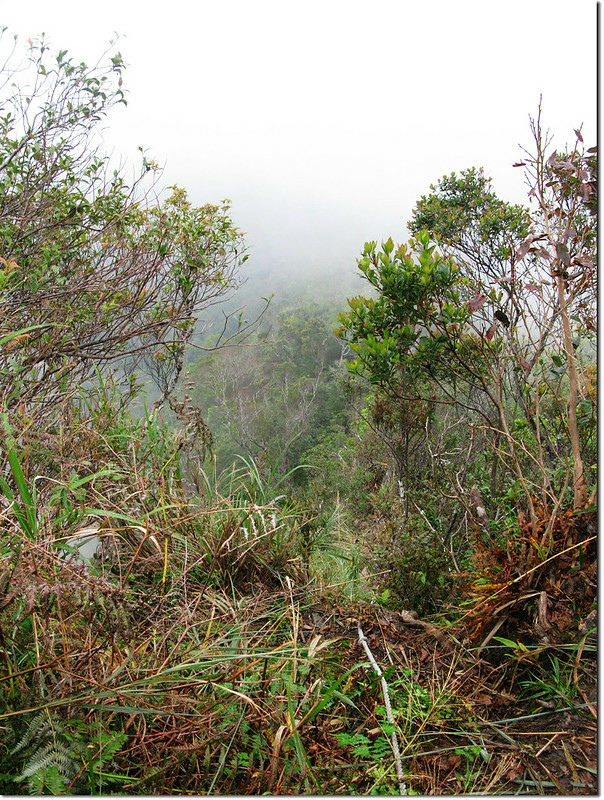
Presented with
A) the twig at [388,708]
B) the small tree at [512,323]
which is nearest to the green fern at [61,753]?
the twig at [388,708]

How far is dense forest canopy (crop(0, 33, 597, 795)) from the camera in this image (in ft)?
3.69

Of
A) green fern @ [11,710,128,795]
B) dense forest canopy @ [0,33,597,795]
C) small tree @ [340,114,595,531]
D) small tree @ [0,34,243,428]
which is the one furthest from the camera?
small tree @ [0,34,243,428]

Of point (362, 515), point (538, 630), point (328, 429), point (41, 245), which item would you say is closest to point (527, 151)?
point (538, 630)

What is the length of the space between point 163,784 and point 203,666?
26 cm

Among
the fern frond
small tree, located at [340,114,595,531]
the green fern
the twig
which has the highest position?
small tree, located at [340,114,595,531]

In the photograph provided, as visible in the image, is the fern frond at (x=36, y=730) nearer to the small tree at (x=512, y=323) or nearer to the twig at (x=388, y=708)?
the twig at (x=388, y=708)

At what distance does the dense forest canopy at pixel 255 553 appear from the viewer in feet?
3.69

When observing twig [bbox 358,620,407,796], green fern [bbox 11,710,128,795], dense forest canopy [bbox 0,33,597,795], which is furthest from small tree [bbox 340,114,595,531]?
green fern [bbox 11,710,128,795]

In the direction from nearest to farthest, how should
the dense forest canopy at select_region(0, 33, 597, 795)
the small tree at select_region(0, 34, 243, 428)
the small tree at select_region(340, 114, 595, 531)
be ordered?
the dense forest canopy at select_region(0, 33, 597, 795) < the small tree at select_region(340, 114, 595, 531) < the small tree at select_region(0, 34, 243, 428)

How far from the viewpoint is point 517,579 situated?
147 centimetres

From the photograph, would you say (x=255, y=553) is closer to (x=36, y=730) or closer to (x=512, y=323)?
(x=36, y=730)

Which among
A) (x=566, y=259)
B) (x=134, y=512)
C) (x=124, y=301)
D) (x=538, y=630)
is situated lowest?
(x=538, y=630)

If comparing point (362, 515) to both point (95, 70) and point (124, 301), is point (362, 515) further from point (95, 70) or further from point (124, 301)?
point (95, 70)

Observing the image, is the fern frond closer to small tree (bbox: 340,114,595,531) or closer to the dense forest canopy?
the dense forest canopy
